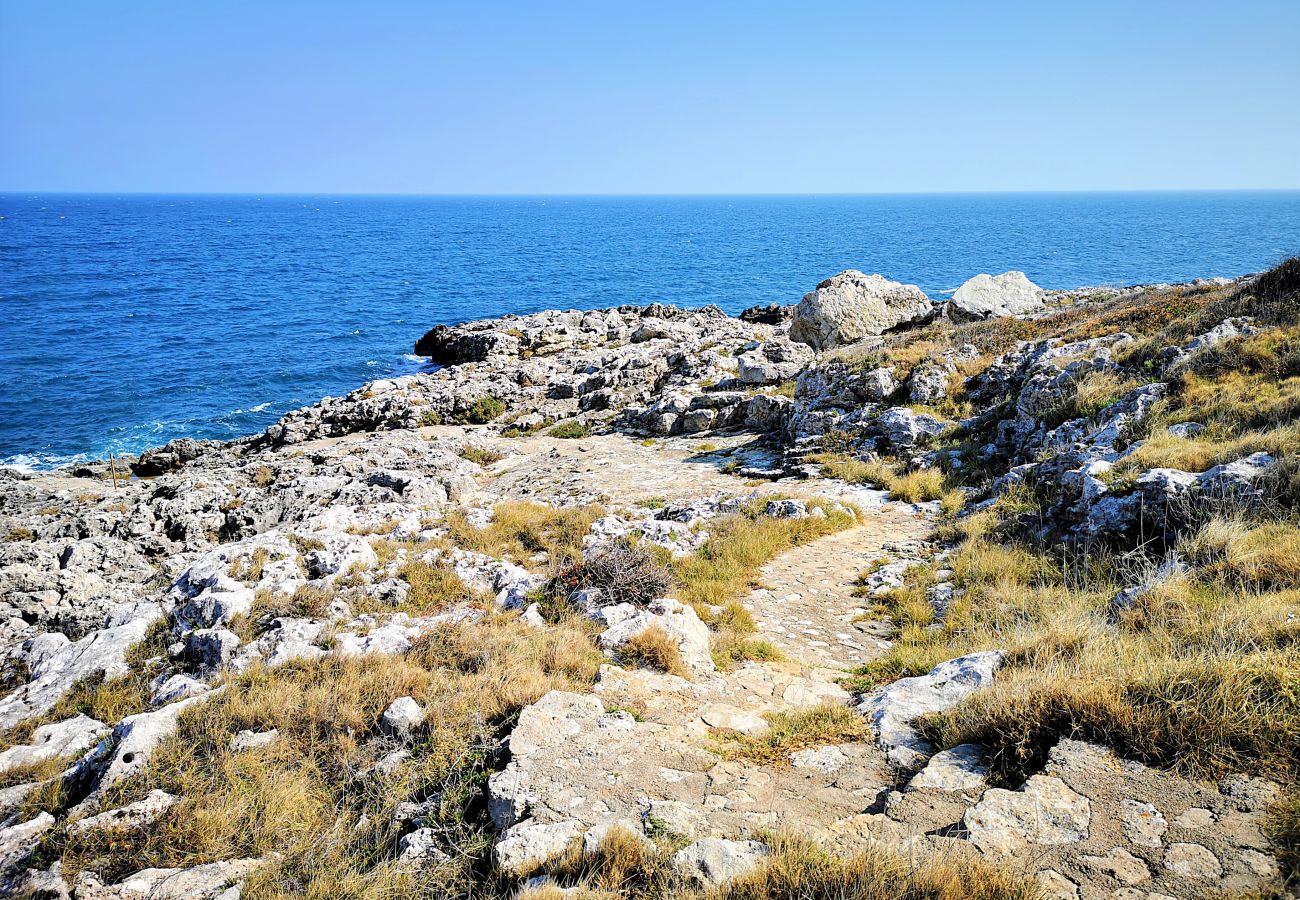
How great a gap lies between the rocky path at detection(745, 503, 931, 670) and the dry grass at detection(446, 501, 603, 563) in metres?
3.65

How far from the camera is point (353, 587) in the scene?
33.5ft

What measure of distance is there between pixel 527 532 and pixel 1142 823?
10.7m

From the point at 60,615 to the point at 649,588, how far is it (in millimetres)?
9966

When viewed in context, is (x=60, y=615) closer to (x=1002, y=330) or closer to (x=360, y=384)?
(x=1002, y=330)

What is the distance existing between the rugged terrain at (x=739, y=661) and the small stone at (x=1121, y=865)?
0.6 inches

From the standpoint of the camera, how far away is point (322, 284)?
249ft

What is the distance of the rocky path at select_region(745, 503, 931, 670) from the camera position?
28.6ft

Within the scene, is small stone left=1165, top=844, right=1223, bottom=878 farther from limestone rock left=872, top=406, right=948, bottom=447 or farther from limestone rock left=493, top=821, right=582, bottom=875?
limestone rock left=872, top=406, right=948, bottom=447

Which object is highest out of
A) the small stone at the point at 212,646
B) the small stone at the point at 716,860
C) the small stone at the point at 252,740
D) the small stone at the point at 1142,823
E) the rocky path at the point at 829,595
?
the small stone at the point at 1142,823

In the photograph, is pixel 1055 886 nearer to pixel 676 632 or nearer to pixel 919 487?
pixel 676 632

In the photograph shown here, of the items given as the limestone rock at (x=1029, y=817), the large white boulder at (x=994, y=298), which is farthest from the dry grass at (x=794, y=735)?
the large white boulder at (x=994, y=298)

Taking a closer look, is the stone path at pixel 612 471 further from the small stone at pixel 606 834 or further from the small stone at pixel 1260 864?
the small stone at pixel 1260 864

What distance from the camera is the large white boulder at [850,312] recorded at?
29.0 metres

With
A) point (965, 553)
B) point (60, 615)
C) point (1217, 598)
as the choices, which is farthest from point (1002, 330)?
point (60, 615)
